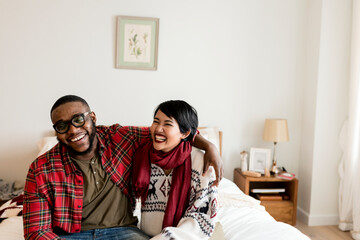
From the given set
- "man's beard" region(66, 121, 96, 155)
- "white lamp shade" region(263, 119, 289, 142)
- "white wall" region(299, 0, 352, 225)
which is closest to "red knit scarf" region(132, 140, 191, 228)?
"man's beard" region(66, 121, 96, 155)

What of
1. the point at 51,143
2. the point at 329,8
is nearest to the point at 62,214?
the point at 51,143

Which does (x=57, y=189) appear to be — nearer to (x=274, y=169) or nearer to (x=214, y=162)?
(x=214, y=162)

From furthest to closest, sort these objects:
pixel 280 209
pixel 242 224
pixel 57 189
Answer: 1. pixel 280 209
2. pixel 242 224
3. pixel 57 189

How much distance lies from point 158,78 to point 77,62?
780 mm

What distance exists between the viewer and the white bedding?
5.42 feet

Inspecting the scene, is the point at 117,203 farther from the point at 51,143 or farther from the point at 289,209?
the point at 289,209

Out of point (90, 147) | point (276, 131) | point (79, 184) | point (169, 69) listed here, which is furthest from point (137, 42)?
point (79, 184)

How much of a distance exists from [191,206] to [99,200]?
0.43 metres

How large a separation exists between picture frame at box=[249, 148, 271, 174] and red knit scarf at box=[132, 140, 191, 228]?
1.83m

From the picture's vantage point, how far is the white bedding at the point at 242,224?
5.42ft

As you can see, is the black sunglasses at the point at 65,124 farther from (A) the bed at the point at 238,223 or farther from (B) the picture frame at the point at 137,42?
(B) the picture frame at the point at 137,42

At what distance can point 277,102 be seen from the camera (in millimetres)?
3295

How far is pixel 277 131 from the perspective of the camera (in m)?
3.04

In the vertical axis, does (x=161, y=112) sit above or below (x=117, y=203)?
above
